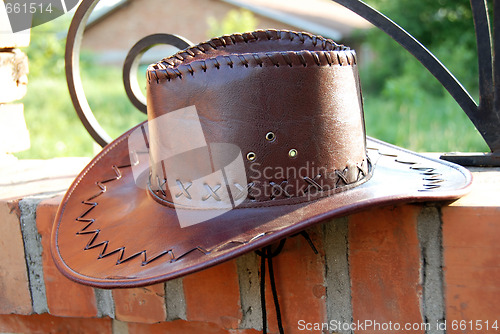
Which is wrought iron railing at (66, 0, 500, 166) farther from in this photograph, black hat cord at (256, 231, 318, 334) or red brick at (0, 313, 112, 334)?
red brick at (0, 313, 112, 334)

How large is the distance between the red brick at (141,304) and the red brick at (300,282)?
0.76 feet

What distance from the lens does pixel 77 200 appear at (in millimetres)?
1053

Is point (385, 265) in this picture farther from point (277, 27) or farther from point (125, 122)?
point (277, 27)

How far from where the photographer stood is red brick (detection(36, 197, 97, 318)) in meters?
1.09

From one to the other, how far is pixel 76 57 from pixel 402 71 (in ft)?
43.8

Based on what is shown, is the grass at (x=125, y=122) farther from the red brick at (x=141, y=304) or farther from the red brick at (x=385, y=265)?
the red brick at (x=385, y=265)

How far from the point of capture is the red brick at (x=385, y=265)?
2.99 ft

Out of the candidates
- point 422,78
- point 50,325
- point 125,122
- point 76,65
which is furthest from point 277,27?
point 50,325

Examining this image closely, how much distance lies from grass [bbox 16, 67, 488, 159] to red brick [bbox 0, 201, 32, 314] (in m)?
A: 1.77

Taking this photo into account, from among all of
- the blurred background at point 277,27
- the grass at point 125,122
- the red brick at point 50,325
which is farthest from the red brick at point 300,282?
the grass at point 125,122

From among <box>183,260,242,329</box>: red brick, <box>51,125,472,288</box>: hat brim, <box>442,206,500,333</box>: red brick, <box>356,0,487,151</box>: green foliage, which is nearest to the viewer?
<box>51,125,472,288</box>: hat brim

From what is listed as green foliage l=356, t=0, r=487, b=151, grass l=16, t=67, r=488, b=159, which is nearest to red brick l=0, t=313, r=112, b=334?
grass l=16, t=67, r=488, b=159

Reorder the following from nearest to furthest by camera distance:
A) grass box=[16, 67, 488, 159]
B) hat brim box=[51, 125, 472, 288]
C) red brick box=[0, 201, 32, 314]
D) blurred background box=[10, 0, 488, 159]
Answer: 1. hat brim box=[51, 125, 472, 288]
2. red brick box=[0, 201, 32, 314]
3. grass box=[16, 67, 488, 159]
4. blurred background box=[10, 0, 488, 159]

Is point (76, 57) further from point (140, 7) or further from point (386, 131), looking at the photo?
point (140, 7)
